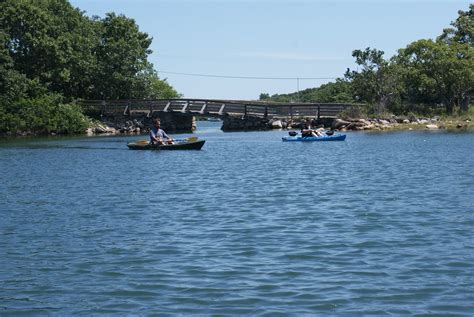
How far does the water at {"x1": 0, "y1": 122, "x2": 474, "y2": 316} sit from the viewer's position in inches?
384

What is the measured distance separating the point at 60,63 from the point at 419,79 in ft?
116

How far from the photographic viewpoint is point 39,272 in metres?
11.7

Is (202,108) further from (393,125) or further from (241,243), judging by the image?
(241,243)

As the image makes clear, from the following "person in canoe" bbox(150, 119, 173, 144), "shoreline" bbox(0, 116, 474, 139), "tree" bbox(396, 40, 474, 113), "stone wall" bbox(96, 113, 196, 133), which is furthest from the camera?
"stone wall" bbox(96, 113, 196, 133)

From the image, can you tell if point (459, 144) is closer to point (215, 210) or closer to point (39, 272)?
point (215, 210)

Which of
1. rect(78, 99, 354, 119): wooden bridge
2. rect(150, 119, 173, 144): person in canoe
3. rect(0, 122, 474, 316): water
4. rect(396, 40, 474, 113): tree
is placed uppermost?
rect(396, 40, 474, 113): tree

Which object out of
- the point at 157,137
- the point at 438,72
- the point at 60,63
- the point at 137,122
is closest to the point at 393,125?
the point at 438,72

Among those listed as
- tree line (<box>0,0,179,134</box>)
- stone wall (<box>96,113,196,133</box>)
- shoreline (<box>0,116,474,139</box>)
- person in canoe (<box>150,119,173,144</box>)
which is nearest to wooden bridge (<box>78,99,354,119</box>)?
stone wall (<box>96,113,196,133</box>)

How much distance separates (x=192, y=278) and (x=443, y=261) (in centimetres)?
434

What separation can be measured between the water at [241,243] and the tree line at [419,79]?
3968cm

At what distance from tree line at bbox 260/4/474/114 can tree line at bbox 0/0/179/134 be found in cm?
2352

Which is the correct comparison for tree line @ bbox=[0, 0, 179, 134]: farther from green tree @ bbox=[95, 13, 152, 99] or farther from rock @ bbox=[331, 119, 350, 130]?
rock @ bbox=[331, 119, 350, 130]

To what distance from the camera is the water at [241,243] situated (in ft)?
32.0

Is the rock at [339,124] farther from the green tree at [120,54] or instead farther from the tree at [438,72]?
the green tree at [120,54]
